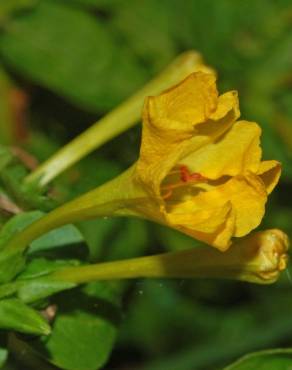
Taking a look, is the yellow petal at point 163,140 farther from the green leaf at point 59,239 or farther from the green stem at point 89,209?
the green leaf at point 59,239

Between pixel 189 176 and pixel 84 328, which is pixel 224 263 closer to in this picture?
pixel 189 176

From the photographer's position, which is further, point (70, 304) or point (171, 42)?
point (171, 42)

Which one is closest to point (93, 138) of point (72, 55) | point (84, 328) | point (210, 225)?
point (84, 328)

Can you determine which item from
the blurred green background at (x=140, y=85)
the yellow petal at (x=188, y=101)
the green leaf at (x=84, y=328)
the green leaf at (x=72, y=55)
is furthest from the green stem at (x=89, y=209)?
the green leaf at (x=72, y=55)

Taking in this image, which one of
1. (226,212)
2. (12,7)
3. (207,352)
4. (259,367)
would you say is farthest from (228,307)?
(226,212)

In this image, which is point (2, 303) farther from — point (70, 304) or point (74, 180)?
point (74, 180)

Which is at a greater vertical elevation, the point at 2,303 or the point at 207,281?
the point at 2,303
